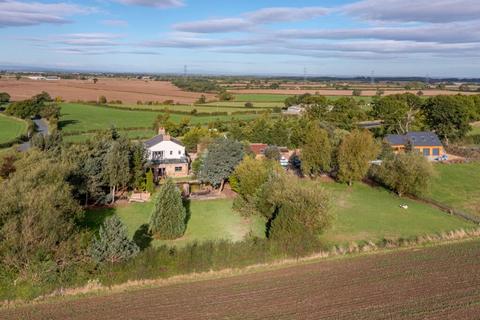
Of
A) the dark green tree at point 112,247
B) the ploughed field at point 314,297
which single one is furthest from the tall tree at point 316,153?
the dark green tree at point 112,247

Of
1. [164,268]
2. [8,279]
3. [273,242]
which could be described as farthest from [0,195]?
[273,242]

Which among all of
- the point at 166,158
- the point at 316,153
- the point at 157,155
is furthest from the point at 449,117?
the point at 157,155

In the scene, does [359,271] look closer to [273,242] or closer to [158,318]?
[273,242]

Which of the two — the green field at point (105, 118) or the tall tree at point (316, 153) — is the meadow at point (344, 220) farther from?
the green field at point (105, 118)

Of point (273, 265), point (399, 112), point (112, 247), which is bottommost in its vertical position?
point (273, 265)

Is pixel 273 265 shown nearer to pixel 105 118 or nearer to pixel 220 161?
pixel 220 161

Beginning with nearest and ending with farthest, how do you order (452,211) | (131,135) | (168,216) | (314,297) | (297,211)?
(314,297) < (297,211) < (168,216) < (452,211) < (131,135)
